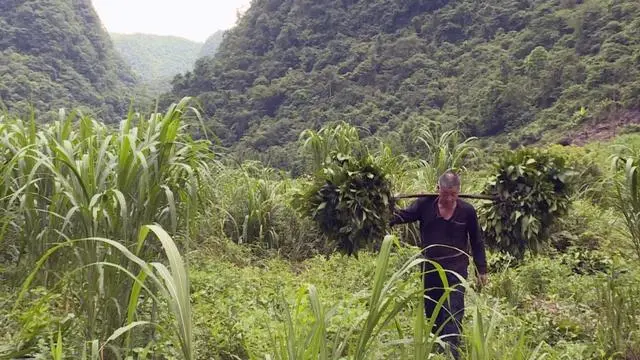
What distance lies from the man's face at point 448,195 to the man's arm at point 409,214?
182 millimetres

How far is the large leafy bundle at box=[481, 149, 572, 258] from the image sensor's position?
3705 millimetres

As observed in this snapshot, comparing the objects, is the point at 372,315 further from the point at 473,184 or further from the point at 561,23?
the point at 561,23

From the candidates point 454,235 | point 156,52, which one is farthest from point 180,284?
point 156,52

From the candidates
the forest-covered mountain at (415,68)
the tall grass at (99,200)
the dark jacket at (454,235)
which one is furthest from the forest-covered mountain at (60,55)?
the dark jacket at (454,235)

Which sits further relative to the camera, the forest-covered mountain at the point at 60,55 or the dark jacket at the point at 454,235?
the forest-covered mountain at the point at 60,55

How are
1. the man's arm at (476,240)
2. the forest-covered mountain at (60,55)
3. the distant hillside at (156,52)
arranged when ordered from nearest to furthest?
the man's arm at (476,240)
the forest-covered mountain at (60,55)
the distant hillside at (156,52)

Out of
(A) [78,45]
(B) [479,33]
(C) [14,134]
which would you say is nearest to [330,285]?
(C) [14,134]

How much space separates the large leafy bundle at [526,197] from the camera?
12.2 feet

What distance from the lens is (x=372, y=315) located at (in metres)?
1.51

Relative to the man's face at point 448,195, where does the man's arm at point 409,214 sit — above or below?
below

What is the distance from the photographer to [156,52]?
10375 centimetres

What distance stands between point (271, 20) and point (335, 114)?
52.7 ft

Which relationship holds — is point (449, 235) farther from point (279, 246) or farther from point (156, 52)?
point (156, 52)

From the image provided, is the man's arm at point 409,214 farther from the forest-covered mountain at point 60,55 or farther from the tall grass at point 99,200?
the forest-covered mountain at point 60,55
